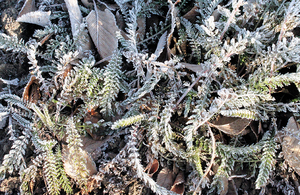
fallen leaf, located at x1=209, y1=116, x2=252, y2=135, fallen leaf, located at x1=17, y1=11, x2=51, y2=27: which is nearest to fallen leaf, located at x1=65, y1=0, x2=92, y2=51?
fallen leaf, located at x1=17, y1=11, x2=51, y2=27

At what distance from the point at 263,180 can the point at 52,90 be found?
5.16ft

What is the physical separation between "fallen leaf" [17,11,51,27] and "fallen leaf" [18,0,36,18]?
105 mm

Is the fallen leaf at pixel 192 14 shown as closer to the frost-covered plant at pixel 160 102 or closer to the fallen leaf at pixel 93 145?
the frost-covered plant at pixel 160 102

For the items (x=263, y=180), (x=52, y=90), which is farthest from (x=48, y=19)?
(x=263, y=180)

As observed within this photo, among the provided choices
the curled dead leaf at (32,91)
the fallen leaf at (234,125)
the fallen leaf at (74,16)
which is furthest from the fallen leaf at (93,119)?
the fallen leaf at (234,125)

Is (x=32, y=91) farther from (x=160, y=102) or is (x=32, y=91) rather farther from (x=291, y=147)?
(x=291, y=147)

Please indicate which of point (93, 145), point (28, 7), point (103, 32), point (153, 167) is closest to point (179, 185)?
point (153, 167)

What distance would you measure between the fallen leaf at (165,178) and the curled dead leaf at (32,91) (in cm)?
A: 107

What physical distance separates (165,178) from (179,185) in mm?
104

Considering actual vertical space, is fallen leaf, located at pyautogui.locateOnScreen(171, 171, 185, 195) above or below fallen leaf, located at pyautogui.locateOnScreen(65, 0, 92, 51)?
below

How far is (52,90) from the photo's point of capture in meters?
1.95

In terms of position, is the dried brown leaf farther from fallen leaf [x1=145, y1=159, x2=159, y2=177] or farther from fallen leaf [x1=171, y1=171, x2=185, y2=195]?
fallen leaf [x1=171, y1=171, x2=185, y2=195]

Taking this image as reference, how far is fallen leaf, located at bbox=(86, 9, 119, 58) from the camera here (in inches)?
80.0

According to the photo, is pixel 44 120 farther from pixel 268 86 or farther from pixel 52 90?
pixel 268 86
